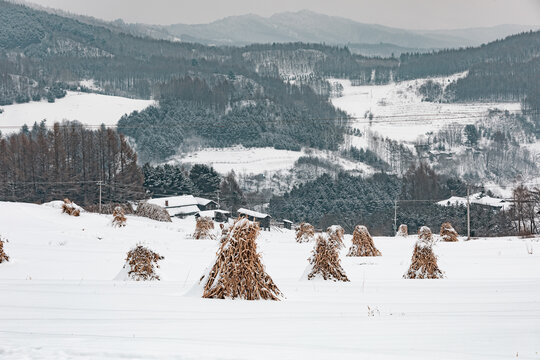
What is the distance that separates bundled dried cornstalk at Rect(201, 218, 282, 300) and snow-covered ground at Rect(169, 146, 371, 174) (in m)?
150

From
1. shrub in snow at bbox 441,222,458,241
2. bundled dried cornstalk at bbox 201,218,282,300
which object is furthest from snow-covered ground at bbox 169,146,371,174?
bundled dried cornstalk at bbox 201,218,282,300

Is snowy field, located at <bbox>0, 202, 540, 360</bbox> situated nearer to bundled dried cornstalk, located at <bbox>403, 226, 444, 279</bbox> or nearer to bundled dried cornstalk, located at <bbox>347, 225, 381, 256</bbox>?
bundled dried cornstalk, located at <bbox>403, 226, 444, 279</bbox>

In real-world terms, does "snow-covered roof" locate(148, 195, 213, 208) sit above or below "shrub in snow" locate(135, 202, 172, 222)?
below

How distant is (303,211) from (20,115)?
12149cm

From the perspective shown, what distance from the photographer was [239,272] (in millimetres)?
9258

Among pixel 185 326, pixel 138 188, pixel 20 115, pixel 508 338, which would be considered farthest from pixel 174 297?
pixel 20 115

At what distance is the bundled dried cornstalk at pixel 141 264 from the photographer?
14336 mm

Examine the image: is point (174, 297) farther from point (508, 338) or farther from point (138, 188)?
point (138, 188)

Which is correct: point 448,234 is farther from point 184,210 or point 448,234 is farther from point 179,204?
point 179,204

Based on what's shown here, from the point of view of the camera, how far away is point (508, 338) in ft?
20.3

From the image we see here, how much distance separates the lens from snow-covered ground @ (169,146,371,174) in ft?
547

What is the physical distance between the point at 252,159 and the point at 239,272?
168 metres

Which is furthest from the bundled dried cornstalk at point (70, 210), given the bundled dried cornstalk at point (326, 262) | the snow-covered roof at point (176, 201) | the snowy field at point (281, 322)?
the snow-covered roof at point (176, 201)

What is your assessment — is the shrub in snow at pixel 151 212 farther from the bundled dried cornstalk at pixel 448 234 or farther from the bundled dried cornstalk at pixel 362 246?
the bundled dried cornstalk at pixel 362 246
